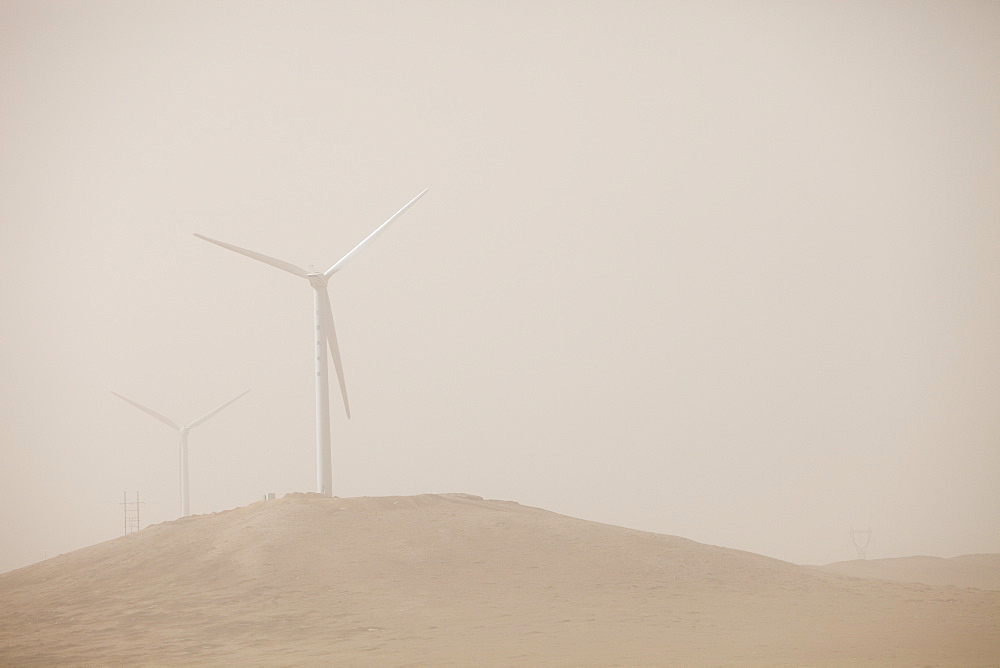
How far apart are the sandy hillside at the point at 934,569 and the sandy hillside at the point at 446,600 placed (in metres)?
34.8

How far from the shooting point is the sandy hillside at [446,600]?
32.7 m

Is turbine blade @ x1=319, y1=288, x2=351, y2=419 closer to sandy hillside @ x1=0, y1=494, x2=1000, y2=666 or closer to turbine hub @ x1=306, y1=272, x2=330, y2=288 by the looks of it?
turbine hub @ x1=306, y1=272, x2=330, y2=288

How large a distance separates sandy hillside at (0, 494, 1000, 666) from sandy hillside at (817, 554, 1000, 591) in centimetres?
3479

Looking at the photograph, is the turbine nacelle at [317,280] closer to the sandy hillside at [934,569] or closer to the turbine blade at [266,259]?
the turbine blade at [266,259]

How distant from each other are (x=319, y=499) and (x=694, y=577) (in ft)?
74.2

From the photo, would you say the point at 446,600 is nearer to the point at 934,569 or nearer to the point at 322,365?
the point at 322,365

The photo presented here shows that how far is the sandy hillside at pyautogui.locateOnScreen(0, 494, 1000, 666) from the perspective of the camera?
32656 millimetres

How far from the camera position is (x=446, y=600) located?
40094 millimetres

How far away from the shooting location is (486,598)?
4038 cm

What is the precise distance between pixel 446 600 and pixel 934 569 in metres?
60.6

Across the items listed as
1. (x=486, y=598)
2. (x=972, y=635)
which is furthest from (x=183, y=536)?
(x=972, y=635)

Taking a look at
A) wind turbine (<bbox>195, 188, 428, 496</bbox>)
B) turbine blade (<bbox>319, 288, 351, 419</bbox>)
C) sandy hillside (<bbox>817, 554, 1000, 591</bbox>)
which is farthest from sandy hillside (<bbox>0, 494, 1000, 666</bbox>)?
sandy hillside (<bbox>817, 554, 1000, 591</bbox>)

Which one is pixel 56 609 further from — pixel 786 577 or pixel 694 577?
pixel 786 577

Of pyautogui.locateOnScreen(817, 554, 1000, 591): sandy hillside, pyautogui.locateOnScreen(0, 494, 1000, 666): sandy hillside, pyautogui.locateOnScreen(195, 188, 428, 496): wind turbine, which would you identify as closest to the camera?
pyautogui.locateOnScreen(0, 494, 1000, 666): sandy hillside
